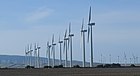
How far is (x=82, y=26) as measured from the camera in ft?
499

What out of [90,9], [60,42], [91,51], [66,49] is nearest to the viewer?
[91,51]

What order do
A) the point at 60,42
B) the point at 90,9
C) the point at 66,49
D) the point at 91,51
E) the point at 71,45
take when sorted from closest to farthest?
the point at 91,51, the point at 90,9, the point at 71,45, the point at 66,49, the point at 60,42

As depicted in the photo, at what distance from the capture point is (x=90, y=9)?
136m

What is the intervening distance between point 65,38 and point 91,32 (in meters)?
47.9

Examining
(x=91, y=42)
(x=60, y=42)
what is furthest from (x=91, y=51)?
(x=60, y=42)

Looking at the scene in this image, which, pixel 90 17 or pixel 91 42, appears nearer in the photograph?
pixel 91 42

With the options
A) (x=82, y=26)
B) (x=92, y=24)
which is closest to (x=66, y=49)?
(x=82, y=26)

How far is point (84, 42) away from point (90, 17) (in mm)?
9038

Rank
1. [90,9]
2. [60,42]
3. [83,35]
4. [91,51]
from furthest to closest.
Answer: [60,42]
[83,35]
[90,9]
[91,51]

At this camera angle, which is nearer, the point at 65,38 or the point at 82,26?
the point at 82,26

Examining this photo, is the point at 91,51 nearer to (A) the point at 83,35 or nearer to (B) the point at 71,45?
(A) the point at 83,35

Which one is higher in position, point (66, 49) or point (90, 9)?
point (90, 9)

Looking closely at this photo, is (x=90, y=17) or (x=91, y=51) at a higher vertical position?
(x=90, y=17)

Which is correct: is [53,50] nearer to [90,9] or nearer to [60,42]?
[60,42]
